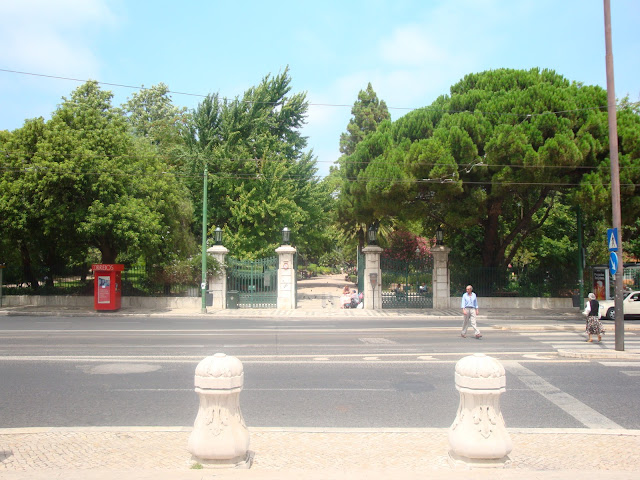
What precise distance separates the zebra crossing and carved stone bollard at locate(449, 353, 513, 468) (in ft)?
31.4

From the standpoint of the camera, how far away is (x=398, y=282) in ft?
94.6

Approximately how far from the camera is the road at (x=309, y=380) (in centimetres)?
730

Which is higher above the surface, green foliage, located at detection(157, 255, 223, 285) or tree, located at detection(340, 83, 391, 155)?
tree, located at detection(340, 83, 391, 155)

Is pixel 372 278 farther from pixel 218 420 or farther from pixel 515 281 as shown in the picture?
pixel 218 420

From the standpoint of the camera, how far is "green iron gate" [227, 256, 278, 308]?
92.9 ft

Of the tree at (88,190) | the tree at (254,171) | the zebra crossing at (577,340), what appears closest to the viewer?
the zebra crossing at (577,340)

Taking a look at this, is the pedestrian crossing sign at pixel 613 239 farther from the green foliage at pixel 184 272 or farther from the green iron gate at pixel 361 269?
the green foliage at pixel 184 272

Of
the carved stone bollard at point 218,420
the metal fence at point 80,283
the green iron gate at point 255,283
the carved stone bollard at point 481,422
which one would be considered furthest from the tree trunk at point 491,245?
the carved stone bollard at point 218,420

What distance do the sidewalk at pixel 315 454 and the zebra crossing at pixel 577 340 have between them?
8.18 metres

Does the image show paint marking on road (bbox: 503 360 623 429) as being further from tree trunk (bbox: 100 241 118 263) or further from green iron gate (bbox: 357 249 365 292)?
tree trunk (bbox: 100 241 118 263)

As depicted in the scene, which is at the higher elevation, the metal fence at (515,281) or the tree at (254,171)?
the tree at (254,171)

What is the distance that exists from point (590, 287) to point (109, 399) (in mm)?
26250

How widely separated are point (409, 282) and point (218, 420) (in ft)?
79.4

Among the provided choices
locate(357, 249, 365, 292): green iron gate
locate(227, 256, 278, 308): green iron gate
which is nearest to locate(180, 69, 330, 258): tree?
locate(227, 256, 278, 308): green iron gate
